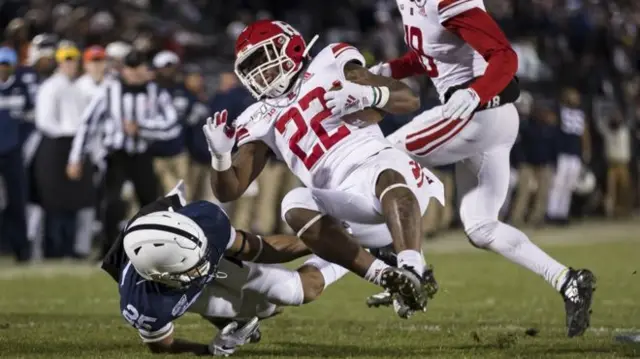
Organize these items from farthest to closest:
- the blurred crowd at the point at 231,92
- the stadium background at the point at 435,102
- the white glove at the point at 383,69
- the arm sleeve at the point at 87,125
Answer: the blurred crowd at the point at 231,92
the arm sleeve at the point at 87,125
the stadium background at the point at 435,102
the white glove at the point at 383,69

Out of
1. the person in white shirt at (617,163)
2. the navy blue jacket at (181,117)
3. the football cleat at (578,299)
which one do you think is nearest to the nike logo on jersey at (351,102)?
the football cleat at (578,299)

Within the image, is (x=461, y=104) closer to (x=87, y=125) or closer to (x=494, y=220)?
(x=494, y=220)

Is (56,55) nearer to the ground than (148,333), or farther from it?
nearer to the ground

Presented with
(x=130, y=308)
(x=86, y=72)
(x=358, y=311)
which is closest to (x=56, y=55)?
(x=86, y=72)

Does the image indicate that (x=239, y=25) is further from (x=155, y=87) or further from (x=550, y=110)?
(x=155, y=87)

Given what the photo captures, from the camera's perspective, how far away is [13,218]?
12.4m

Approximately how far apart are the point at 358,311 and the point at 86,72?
490 cm

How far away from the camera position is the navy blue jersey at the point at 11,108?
478 inches

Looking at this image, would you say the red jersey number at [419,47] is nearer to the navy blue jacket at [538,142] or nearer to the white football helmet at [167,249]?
the white football helmet at [167,249]

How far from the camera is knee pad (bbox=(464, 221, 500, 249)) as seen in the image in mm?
7438

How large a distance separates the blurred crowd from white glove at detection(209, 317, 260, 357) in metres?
5.72

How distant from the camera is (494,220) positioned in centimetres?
748

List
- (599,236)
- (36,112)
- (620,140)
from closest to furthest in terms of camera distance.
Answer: (36,112)
(599,236)
(620,140)

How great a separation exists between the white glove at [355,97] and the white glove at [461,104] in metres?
0.30
